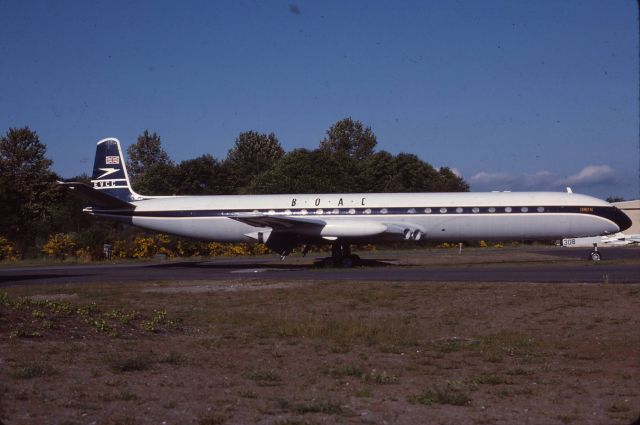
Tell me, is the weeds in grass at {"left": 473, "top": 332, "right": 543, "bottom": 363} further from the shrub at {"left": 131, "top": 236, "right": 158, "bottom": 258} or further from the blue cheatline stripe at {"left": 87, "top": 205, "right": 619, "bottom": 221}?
the shrub at {"left": 131, "top": 236, "right": 158, "bottom": 258}

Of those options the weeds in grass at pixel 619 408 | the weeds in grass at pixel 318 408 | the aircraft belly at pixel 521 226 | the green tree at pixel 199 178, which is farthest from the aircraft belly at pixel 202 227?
the green tree at pixel 199 178

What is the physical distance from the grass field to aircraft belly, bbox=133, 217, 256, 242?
14930 millimetres

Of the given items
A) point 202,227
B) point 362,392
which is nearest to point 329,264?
point 202,227

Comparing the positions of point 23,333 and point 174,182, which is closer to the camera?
point 23,333

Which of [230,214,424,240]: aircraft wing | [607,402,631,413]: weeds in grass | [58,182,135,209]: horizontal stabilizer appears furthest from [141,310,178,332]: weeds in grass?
[58,182,135,209]: horizontal stabilizer

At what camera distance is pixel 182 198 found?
34.8 m

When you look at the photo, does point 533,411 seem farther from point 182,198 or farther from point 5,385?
point 182,198

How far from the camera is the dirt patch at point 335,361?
7062 millimetres

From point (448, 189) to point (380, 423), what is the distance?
229ft

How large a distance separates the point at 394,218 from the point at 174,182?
62.6 meters

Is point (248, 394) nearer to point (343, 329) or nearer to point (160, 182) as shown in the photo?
point (343, 329)

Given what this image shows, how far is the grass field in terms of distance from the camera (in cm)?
709

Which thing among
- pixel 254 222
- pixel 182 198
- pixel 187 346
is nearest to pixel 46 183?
pixel 182 198

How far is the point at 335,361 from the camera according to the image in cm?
1005
